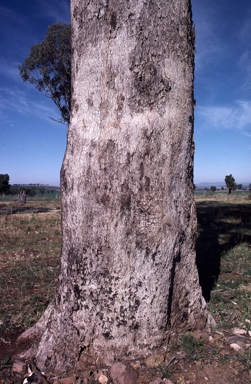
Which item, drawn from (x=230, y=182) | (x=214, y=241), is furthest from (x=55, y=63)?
(x=230, y=182)

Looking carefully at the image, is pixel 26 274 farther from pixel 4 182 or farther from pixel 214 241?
pixel 4 182

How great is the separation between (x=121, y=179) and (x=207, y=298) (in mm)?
2077

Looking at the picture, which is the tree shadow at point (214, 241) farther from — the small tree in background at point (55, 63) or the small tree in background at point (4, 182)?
the small tree in background at point (4, 182)

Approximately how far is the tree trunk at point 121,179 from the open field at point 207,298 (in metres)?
0.26

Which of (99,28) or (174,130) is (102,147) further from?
(99,28)

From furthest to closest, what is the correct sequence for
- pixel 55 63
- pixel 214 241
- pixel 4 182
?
pixel 4 182, pixel 55 63, pixel 214 241

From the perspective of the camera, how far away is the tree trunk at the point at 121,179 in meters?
2.33

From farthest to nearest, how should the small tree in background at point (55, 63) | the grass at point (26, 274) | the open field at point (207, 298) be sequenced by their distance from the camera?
the small tree in background at point (55, 63)
the grass at point (26, 274)
the open field at point (207, 298)

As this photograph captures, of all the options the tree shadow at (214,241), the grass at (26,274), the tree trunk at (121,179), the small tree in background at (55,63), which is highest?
the small tree in background at (55,63)

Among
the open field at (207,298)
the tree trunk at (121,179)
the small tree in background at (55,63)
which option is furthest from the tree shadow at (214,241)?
the small tree in background at (55,63)

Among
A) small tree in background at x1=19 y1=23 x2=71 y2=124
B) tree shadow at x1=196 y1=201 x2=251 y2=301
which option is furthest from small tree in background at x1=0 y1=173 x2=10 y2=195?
tree shadow at x1=196 y1=201 x2=251 y2=301

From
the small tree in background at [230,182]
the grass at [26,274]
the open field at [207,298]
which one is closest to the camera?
the open field at [207,298]

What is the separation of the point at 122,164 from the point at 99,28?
1.03 m

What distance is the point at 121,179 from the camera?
2.33 m
